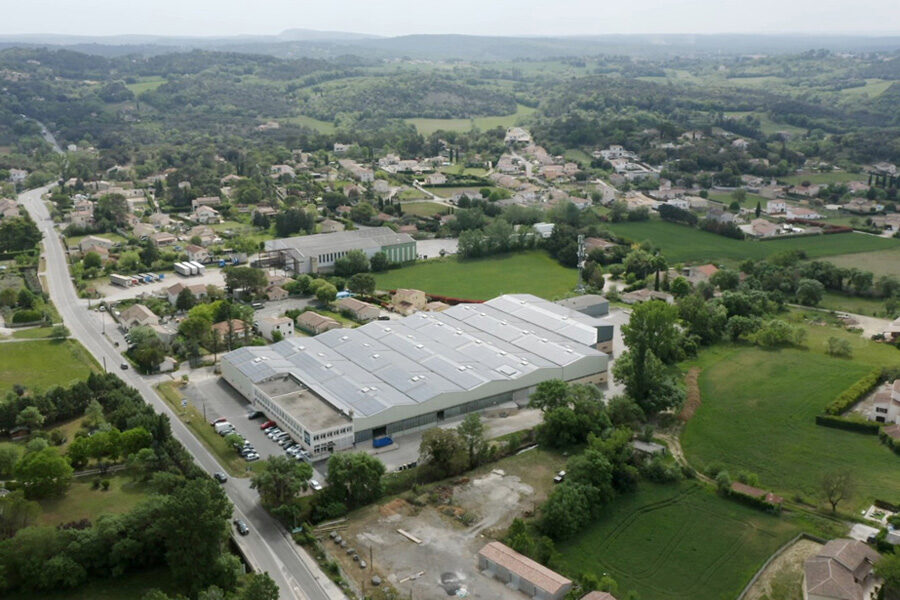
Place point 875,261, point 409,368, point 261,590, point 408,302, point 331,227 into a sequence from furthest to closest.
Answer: point 331,227 < point 875,261 < point 408,302 < point 409,368 < point 261,590

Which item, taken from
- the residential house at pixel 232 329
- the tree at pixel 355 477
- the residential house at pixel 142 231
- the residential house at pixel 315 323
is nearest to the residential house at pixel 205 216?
the residential house at pixel 142 231

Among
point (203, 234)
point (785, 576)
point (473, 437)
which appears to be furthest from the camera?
point (203, 234)

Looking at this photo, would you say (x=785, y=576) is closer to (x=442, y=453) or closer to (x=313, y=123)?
(x=442, y=453)

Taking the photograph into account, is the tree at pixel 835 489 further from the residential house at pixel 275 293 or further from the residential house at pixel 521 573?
the residential house at pixel 275 293

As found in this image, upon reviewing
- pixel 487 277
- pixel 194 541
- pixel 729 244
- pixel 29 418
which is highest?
pixel 194 541

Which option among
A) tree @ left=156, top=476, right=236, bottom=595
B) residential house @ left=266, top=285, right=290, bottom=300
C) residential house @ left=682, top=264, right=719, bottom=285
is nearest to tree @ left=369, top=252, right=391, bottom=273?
residential house @ left=266, top=285, right=290, bottom=300

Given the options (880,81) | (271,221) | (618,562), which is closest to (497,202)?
(271,221)

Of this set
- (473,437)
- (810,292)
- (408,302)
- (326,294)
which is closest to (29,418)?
(473,437)
